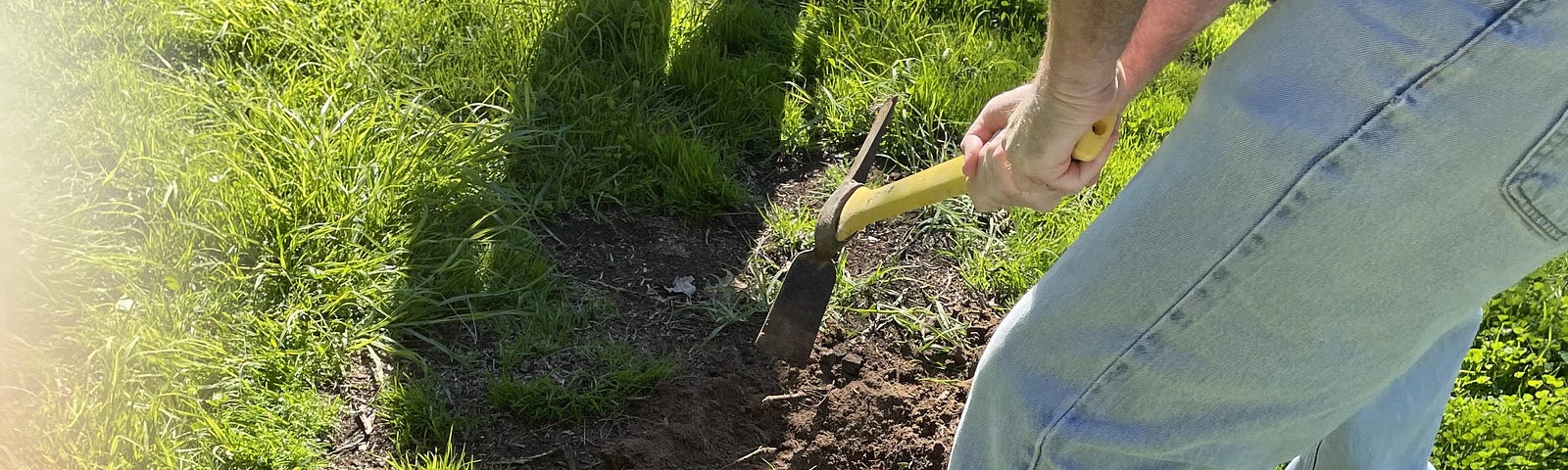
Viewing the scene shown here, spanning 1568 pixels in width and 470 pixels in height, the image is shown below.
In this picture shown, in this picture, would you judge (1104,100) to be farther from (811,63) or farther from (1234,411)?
(811,63)

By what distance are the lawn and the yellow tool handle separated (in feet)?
1.27

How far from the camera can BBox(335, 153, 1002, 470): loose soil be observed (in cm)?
258

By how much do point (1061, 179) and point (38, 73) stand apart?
263 centimetres

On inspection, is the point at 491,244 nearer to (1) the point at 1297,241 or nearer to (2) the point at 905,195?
(2) the point at 905,195

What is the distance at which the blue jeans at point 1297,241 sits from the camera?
1.33 meters

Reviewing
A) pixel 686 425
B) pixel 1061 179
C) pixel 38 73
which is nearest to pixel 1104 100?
pixel 1061 179

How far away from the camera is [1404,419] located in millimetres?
2059

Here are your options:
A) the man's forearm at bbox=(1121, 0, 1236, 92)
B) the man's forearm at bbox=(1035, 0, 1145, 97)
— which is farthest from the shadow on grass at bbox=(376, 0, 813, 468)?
the man's forearm at bbox=(1035, 0, 1145, 97)

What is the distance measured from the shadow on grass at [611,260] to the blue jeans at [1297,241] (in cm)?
117

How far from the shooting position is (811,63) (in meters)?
3.71

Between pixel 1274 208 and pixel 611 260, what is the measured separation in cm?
192

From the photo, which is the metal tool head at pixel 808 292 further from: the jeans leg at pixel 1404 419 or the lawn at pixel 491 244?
the jeans leg at pixel 1404 419

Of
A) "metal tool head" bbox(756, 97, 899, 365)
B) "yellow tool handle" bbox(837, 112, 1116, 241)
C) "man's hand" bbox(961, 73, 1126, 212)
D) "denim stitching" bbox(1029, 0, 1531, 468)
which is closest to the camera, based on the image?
"denim stitching" bbox(1029, 0, 1531, 468)

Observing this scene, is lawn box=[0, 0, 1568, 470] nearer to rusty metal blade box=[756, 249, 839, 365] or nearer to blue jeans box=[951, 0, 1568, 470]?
rusty metal blade box=[756, 249, 839, 365]
